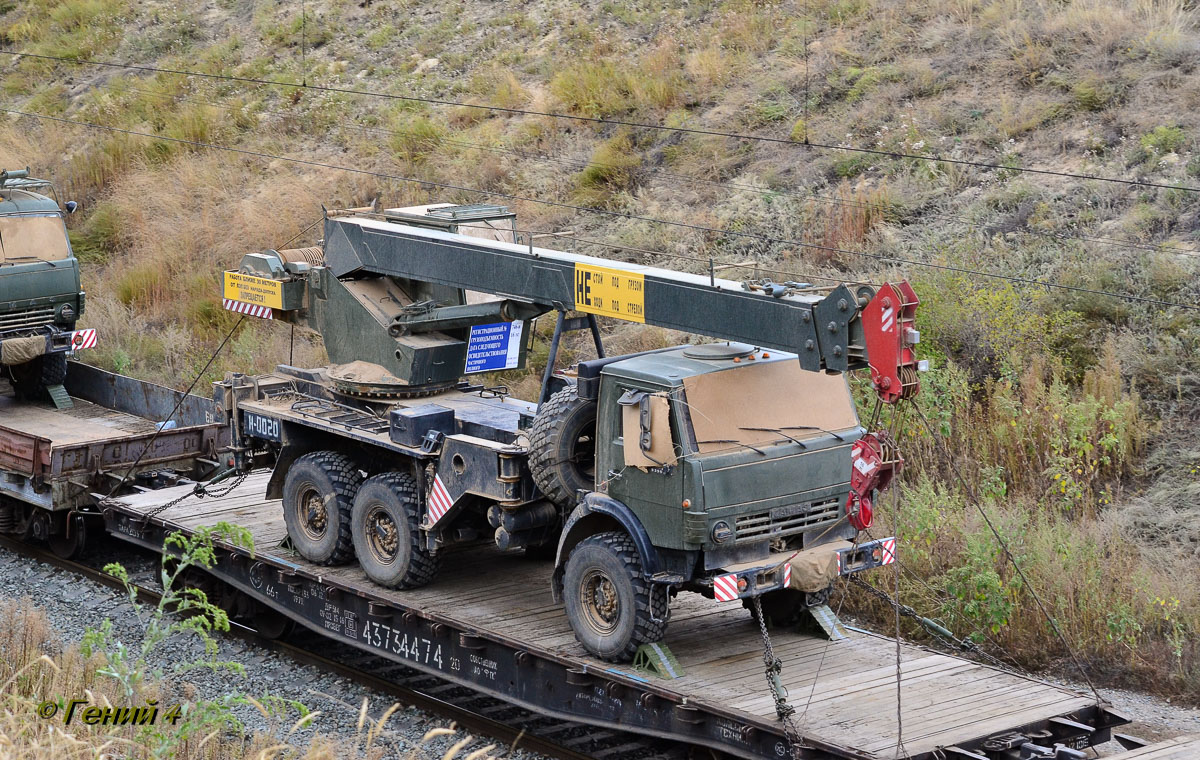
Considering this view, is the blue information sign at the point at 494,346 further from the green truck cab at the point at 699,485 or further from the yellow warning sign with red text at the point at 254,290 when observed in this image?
the green truck cab at the point at 699,485

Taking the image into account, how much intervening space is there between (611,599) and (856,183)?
10.3 metres

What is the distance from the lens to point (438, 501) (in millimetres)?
9891

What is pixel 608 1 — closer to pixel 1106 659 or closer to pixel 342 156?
pixel 342 156

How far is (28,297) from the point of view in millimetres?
16656

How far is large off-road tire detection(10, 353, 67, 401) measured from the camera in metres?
17.0

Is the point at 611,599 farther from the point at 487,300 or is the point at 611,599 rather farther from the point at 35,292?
the point at 35,292

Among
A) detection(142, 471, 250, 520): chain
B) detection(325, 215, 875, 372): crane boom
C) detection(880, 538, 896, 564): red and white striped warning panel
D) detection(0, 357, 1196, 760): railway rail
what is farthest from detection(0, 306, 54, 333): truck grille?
detection(880, 538, 896, 564): red and white striped warning panel

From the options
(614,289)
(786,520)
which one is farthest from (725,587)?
(614,289)

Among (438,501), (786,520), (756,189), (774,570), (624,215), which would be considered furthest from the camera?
(624,215)

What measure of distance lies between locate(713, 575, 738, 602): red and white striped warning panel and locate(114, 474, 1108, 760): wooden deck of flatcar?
2.11 feet

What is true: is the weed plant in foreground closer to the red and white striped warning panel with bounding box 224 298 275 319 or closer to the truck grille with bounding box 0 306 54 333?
the red and white striped warning panel with bounding box 224 298 275 319


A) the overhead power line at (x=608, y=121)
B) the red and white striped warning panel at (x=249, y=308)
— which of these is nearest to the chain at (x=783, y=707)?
the red and white striped warning panel at (x=249, y=308)

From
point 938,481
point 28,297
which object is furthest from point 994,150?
point 28,297

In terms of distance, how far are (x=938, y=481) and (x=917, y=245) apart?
3.75 meters
